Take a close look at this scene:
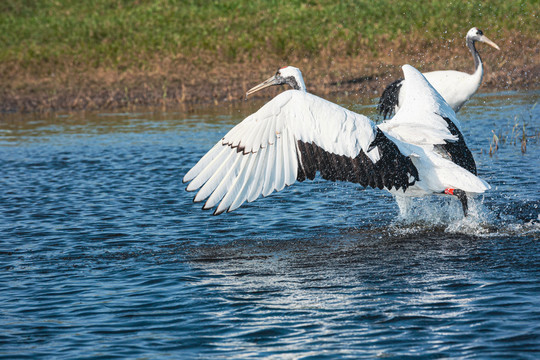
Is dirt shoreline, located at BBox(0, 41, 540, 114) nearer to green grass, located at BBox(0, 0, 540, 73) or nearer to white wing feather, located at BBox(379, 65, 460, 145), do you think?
green grass, located at BBox(0, 0, 540, 73)

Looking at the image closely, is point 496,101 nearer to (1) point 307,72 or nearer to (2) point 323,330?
(1) point 307,72

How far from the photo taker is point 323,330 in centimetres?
497

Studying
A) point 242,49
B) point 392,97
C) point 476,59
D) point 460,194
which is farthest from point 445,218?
point 242,49

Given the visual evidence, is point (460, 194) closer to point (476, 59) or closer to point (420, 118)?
point (420, 118)

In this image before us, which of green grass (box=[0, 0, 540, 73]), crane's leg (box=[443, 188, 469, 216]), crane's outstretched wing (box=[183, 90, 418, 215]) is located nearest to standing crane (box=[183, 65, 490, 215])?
crane's outstretched wing (box=[183, 90, 418, 215])

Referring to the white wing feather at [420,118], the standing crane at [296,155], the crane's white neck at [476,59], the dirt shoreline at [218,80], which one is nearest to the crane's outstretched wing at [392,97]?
the white wing feather at [420,118]

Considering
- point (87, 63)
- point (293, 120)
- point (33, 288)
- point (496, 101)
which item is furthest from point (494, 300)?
point (87, 63)

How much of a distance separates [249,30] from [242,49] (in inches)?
75.3

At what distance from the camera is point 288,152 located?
6.36 meters

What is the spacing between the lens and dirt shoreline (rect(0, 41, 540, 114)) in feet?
66.3

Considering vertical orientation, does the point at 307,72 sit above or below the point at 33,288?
above

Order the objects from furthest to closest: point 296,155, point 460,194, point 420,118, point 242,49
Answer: point 242,49 < point 420,118 < point 460,194 < point 296,155

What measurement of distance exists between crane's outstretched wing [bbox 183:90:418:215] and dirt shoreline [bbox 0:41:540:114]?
12936 millimetres

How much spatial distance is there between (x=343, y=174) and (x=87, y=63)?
64.3 ft
